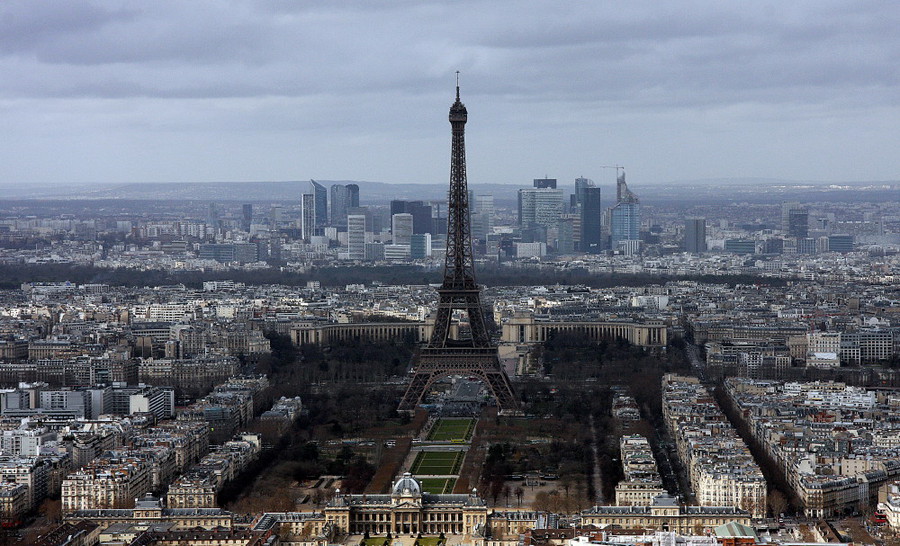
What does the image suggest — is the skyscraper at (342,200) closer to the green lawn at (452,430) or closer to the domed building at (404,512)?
the green lawn at (452,430)

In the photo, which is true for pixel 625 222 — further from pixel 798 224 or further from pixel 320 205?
pixel 320 205

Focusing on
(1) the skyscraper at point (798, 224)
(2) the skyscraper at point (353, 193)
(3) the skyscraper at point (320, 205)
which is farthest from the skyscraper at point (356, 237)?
(1) the skyscraper at point (798, 224)

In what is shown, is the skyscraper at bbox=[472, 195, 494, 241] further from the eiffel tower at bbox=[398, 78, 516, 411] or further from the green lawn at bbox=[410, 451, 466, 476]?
the green lawn at bbox=[410, 451, 466, 476]

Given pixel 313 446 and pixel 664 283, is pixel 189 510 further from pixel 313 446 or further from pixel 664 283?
pixel 664 283

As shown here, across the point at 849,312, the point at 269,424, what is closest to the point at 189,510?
the point at 269,424

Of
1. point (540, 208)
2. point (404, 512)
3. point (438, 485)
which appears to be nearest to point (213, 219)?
point (540, 208)

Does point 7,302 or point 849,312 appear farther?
point 7,302
